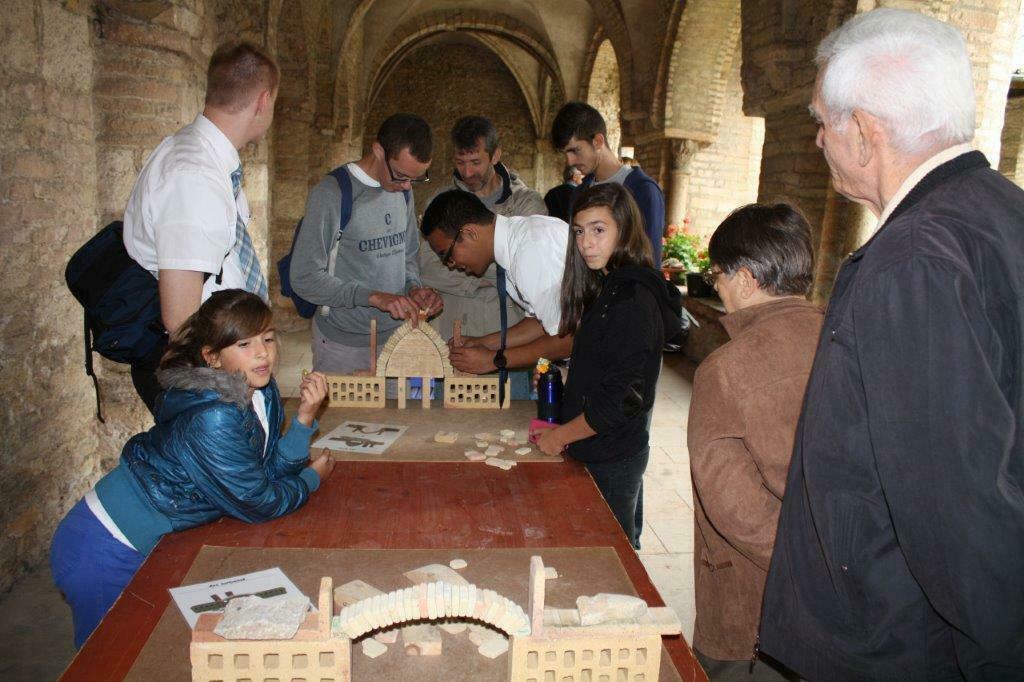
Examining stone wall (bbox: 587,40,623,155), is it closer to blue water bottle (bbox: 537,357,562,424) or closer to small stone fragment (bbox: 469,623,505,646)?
blue water bottle (bbox: 537,357,562,424)

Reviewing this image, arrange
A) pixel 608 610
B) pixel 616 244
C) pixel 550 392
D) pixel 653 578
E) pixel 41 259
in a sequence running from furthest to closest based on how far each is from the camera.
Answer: pixel 653 578 → pixel 41 259 → pixel 550 392 → pixel 616 244 → pixel 608 610

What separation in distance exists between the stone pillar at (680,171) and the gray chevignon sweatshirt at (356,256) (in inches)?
278

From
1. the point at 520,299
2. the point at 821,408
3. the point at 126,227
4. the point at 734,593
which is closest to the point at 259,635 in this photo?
the point at 821,408

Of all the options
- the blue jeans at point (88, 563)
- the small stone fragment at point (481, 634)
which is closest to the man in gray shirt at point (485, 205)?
the blue jeans at point (88, 563)

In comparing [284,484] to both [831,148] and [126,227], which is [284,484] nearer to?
[126,227]

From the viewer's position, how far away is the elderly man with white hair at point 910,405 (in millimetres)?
1077

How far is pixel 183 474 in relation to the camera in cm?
183

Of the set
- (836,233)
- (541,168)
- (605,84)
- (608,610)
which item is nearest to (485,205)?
(608,610)

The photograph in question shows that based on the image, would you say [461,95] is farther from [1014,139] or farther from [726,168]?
[1014,139]

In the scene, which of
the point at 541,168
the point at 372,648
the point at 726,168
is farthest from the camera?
the point at 541,168

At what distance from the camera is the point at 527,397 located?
3.34 m

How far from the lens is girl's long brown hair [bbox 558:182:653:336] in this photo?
2.52 meters

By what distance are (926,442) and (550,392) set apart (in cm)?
173

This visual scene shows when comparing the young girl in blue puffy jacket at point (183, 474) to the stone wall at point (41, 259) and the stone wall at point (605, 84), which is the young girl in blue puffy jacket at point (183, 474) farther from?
the stone wall at point (605, 84)
